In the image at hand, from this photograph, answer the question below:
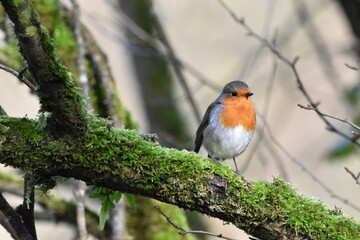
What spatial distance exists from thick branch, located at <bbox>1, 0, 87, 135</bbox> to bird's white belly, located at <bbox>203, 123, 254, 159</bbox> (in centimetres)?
210

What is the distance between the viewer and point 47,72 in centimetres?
210

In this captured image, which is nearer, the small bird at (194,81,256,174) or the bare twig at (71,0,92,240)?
the bare twig at (71,0,92,240)

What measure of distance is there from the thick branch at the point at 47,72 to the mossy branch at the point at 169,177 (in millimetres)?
98

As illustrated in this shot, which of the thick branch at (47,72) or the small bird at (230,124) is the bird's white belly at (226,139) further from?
the thick branch at (47,72)

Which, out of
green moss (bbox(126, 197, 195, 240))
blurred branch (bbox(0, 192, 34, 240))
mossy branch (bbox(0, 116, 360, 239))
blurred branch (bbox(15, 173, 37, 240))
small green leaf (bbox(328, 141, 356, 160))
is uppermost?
small green leaf (bbox(328, 141, 356, 160))

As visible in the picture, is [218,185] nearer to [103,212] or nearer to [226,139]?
[103,212]

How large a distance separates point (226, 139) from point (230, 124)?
0.41 feet

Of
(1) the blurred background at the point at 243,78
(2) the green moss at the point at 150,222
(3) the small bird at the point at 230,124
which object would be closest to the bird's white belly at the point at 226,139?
(3) the small bird at the point at 230,124

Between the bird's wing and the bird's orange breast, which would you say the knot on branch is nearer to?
the bird's orange breast

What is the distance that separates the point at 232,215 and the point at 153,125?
12.9 ft

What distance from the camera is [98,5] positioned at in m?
9.77

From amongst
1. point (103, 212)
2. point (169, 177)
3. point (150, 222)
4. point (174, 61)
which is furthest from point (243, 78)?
point (169, 177)

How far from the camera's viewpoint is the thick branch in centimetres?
193

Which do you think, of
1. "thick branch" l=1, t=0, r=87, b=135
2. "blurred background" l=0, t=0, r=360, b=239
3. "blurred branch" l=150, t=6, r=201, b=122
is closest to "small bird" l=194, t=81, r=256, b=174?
"blurred branch" l=150, t=6, r=201, b=122
